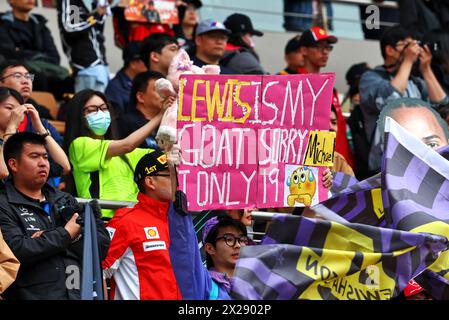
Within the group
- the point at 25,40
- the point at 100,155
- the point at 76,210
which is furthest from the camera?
the point at 25,40

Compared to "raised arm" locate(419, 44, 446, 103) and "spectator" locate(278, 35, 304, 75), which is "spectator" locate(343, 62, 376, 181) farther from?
"spectator" locate(278, 35, 304, 75)

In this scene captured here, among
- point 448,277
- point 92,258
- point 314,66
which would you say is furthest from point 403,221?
point 314,66

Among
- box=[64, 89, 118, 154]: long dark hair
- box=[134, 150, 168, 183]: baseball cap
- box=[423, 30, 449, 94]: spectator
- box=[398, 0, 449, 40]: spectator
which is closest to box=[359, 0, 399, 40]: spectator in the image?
box=[398, 0, 449, 40]: spectator

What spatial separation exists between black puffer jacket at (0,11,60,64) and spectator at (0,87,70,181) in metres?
2.70

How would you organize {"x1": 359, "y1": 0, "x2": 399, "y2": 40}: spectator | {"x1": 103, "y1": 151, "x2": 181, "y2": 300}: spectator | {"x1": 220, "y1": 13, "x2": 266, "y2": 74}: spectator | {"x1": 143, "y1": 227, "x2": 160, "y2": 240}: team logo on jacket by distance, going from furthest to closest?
{"x1": 359, "y1": 0, "x2": 399, "y2": 40}: spectator < {"x1": 220, "y1": 13, "x2": 266, "y2": 74}: spectator < {"x1": 143, "y1": 227, "x2": 160, "y2": 240}: team logo on jacket < {"x1": 103, "y1": 151, "x2": 181, "y2": 300}: spectator

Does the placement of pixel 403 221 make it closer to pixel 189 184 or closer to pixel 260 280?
pixel 260 280

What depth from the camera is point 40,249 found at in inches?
279

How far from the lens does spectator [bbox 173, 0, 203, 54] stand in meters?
12.2

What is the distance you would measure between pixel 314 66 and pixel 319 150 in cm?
368

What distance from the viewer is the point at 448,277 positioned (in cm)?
616

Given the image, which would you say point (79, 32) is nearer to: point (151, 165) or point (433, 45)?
point (433, 45)

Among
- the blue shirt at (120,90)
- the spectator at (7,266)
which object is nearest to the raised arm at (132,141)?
the spectator at (7,266)

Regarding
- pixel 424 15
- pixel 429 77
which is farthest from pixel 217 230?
pixel 424 15

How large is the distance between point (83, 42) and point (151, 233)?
431 cm
